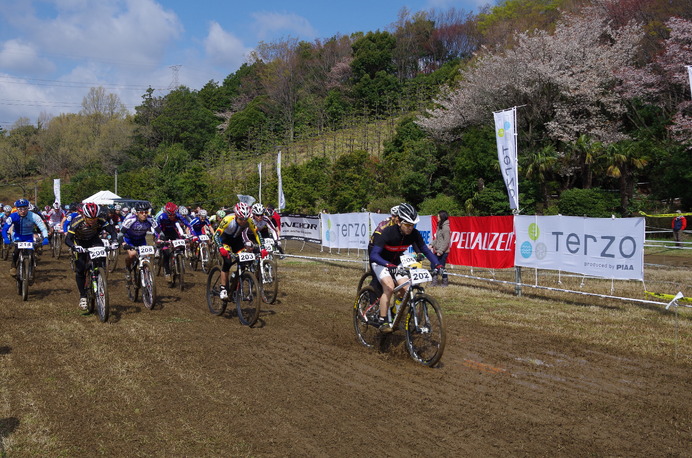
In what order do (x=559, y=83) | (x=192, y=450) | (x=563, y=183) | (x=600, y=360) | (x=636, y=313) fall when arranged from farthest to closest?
(x=563, y=183), (x=559, y=83), (x=636, y=313), (x=600, y=360), (x=192, y=450)

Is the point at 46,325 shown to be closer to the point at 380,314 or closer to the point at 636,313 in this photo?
the point at 380,314

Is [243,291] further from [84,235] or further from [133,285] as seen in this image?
[133,285]

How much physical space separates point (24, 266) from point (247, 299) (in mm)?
6014

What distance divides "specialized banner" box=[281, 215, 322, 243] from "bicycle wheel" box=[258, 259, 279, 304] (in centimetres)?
1232

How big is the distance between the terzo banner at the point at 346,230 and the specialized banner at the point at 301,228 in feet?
4.84

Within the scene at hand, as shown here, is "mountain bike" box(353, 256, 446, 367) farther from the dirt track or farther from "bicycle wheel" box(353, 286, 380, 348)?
the dirt track

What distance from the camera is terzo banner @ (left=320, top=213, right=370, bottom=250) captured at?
2031 centimetres

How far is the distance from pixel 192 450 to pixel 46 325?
6474 millimetres

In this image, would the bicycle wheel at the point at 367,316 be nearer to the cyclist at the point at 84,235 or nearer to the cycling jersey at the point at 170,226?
the cyclist at the point at 84,235

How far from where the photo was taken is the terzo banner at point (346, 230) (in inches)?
800

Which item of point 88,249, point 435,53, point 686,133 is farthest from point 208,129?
point 88,249

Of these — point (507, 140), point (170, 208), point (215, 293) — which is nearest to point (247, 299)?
point (215, 293)

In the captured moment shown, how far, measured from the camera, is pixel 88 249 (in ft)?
33.5

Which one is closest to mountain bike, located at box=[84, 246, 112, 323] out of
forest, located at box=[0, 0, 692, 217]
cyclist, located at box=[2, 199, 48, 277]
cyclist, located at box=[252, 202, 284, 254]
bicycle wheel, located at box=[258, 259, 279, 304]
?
bicycle wheel, located at box=[258, 259, 279, 304]
